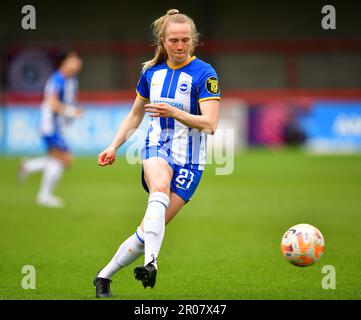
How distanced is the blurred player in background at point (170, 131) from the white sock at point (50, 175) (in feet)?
25.0

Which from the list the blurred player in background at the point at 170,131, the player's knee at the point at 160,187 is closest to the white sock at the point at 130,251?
the blurred player in background at the point at 170,131

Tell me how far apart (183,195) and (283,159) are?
1612 centimetres

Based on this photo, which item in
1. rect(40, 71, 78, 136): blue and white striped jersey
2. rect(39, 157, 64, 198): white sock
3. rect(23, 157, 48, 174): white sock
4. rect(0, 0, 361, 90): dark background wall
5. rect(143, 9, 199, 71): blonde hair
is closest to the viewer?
rect(143, 9, 199, 71): blonde hair

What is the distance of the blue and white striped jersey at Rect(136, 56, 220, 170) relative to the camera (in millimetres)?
6625

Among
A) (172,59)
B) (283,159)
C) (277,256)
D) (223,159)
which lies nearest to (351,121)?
(283,159)

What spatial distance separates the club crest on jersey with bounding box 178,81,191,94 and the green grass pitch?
160cm

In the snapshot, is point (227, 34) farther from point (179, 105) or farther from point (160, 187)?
point (160, 187)

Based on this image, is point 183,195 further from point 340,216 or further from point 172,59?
point 340,216

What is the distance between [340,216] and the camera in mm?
12500

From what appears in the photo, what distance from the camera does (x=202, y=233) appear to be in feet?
36.2

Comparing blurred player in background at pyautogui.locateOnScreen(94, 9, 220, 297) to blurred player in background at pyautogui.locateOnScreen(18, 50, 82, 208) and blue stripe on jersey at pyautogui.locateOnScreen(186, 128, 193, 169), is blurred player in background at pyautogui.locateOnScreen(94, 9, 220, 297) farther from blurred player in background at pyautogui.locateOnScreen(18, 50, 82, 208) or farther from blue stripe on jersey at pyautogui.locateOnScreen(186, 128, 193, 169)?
blurred player in background at pyautogui.locateOnScreen(18, 50, 82, 208)

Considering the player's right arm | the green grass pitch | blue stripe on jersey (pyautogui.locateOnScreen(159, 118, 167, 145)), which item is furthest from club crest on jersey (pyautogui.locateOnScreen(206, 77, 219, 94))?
the green grass pitch

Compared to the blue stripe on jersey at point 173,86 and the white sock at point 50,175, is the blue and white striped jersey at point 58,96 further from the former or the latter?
the blue stripe on jersey at point 173,86

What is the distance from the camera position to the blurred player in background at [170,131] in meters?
6.43
